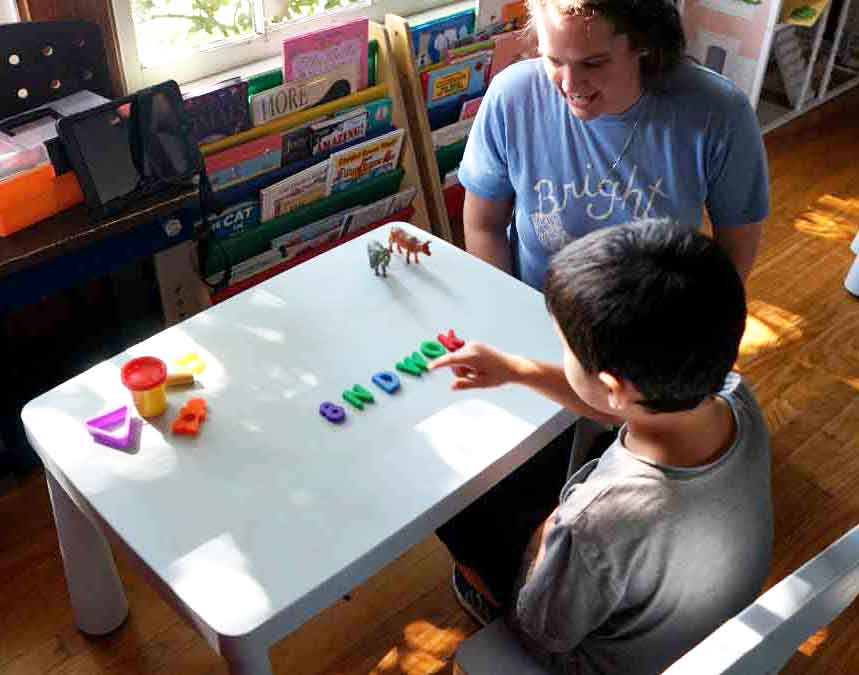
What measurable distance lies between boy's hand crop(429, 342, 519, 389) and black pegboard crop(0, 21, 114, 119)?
926 millimetres

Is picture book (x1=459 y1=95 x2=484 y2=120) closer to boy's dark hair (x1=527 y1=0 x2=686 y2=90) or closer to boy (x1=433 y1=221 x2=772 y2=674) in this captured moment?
boy's dark hair (x1=527 y1=0 x2=686 y2=90)

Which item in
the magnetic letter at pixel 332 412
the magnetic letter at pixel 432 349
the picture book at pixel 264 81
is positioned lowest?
the magnetic letter at pixel 332 412

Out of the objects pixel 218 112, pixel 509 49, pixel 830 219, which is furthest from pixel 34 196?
pixel 830 219

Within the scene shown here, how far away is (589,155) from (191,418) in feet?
2.41

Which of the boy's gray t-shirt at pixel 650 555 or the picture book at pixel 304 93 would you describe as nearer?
the boy's gray t-shirt at pixel 650 555

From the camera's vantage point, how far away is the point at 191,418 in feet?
3.75

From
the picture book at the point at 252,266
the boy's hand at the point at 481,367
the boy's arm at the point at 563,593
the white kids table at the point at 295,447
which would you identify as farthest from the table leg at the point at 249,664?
the picture book at the point at 252,266

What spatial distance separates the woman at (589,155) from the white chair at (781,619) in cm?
52

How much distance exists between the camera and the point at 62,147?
1.49 metres

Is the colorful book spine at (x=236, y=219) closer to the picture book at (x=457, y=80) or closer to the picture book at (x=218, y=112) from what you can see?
the picture book at (x=218, y=112)

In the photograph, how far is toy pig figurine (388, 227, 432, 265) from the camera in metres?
1.41

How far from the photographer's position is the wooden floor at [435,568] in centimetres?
157

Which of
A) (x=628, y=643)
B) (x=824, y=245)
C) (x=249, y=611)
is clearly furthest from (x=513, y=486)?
(x=824, y=245)

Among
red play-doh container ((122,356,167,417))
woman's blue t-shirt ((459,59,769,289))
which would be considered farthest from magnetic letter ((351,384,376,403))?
woman's blue t-shirt ((459,59,769,289))
